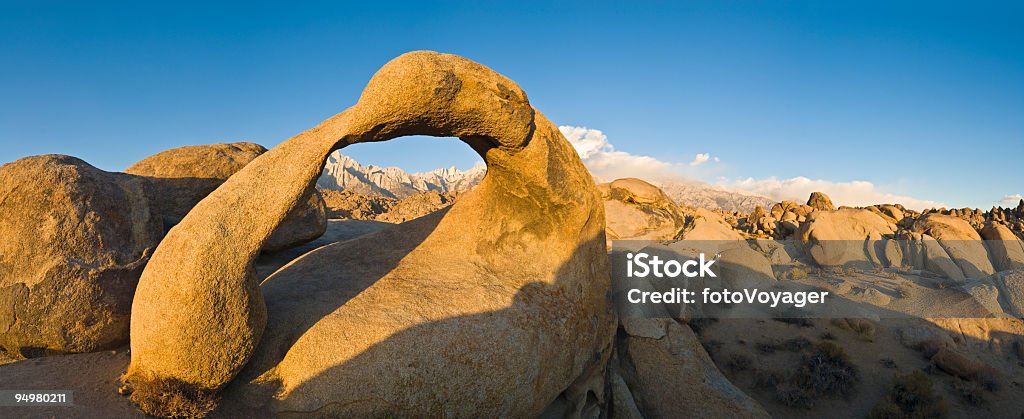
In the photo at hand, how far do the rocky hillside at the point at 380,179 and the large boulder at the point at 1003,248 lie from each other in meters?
Answer: 69.9

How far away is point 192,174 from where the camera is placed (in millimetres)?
5637

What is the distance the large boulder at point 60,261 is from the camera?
3.59 m

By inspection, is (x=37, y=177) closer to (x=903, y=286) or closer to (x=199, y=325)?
(x=199, y=325)

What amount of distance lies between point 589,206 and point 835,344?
27.7ft

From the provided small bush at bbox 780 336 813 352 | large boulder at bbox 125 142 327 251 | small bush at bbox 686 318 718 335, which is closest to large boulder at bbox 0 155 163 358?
large boulder at bbox 125 142 327 251

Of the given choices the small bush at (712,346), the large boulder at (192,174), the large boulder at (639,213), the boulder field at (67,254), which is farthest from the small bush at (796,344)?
the boulder field at (67,254)

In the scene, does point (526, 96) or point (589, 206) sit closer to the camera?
point (526, 96)

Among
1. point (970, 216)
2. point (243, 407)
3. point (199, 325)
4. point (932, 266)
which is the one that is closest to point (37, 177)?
point (199, 325)

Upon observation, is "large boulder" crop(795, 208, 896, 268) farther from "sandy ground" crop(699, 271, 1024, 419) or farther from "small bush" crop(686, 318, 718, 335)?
"small bush" crop(686, 318, 718, 335)

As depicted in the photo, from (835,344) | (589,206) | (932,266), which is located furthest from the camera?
(932,266)

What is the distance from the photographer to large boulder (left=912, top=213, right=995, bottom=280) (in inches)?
784

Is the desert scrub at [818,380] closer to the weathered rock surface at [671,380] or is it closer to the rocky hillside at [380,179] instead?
the weathered rock surface at [671,380]

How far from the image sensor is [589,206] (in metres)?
5.63

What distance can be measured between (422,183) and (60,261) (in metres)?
136
